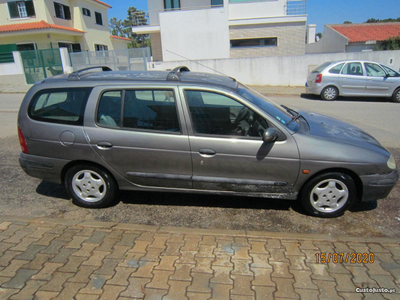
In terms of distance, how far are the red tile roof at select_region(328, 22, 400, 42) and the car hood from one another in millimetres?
36993

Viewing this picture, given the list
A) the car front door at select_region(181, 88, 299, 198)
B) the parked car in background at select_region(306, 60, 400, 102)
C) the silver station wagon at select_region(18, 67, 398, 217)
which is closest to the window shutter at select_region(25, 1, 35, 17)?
the parked car in background at select_region(306, 60, 400, 102)

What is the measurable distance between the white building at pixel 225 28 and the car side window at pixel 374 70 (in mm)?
11856

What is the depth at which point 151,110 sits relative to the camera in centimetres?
363

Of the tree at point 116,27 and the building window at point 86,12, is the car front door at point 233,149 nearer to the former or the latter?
the building window at point 86,12

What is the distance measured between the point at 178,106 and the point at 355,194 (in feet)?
7.66

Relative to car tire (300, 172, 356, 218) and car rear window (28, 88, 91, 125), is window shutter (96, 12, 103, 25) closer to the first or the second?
car rear window (28, 88, 91, 125)

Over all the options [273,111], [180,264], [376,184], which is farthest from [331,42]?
[180,264]

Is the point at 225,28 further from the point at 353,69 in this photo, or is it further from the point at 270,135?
the point at 270,135

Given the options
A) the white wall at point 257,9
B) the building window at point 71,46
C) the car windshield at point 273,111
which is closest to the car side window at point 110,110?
the car windshield at point 273,111

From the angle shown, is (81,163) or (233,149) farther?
(81,163)

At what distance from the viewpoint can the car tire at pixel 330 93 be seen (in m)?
12.4

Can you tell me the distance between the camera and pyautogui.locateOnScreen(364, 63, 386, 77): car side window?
1196 cm

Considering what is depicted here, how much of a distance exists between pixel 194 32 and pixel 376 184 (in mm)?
20248

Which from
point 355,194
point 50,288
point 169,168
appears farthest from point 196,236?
point 355,194
